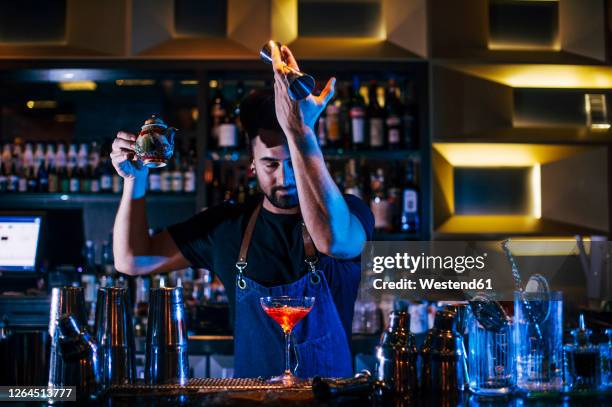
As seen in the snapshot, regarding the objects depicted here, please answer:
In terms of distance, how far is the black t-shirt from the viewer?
203 centimetres

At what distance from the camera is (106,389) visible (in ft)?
4.75

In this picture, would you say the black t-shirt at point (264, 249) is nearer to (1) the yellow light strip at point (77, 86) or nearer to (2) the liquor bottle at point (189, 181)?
(2) the liquor bottle at point (189, 181)

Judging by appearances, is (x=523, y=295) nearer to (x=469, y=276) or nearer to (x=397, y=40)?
(x=469, y=276)

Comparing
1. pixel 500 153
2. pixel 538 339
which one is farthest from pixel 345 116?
pixel 538 339

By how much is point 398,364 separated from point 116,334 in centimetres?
60

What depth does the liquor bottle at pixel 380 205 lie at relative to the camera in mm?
3428

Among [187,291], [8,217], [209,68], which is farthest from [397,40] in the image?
[8,217]

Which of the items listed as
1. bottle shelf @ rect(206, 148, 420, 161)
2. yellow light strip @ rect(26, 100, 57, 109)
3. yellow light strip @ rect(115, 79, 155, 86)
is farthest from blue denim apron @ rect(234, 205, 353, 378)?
yellow light strip @ rect(26, 100, 57, 109)

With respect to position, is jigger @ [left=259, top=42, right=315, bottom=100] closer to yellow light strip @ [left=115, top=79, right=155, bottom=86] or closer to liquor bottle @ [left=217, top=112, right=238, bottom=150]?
liquor bottle @ [left=217, top=112, right=238, bottom=150]

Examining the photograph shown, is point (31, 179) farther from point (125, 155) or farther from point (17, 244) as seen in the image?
point (125, 155)

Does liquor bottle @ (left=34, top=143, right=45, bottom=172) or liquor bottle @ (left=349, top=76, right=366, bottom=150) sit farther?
liquor bottle @ (left=34, top=143, right=45, bottom=172)

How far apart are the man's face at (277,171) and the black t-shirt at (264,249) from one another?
→ 0.29ft

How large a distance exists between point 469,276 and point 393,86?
218 cm

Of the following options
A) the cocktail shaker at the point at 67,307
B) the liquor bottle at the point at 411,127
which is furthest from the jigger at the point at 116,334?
the liquor bottle at the point at 411,127
